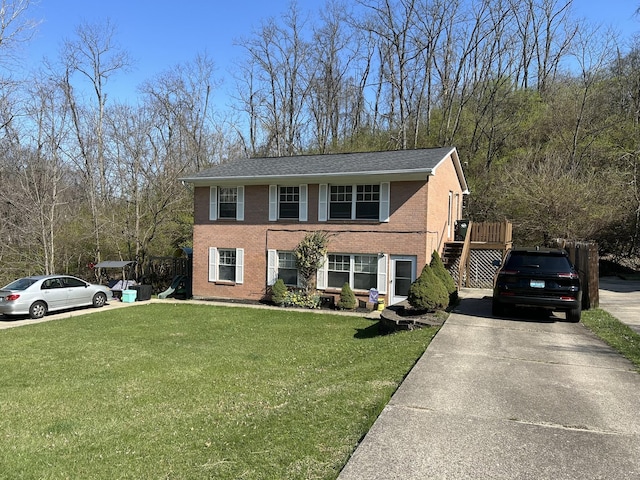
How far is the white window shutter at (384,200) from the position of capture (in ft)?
51.9

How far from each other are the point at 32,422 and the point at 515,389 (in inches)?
235

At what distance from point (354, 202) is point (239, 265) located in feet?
18.8

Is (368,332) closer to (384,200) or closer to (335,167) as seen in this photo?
(384,200)

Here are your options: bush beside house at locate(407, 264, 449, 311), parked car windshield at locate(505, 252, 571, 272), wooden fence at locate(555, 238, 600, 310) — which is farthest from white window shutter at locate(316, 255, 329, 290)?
wooden fence at locate(555, 238, 600, 310)

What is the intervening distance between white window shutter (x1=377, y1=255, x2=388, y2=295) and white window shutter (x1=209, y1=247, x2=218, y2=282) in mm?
7411

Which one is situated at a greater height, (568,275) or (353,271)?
(568,275)

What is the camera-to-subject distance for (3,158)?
70.5 feet

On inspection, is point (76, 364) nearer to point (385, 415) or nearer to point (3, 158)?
point (385, 415)

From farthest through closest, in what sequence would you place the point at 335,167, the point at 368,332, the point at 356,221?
the point at 335,167, the point at 356,221, the point at 368,332

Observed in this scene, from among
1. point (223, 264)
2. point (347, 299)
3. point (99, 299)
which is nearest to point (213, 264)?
point (223, 264)

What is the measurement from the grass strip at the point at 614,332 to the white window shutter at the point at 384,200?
709 centimetres

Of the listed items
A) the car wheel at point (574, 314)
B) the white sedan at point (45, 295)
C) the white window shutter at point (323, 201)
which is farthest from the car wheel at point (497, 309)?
the white sedan at point (45, 295)

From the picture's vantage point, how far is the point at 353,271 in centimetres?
1639

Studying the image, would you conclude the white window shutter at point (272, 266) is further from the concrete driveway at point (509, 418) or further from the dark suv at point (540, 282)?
the concrete driveway at point (509, 418)
